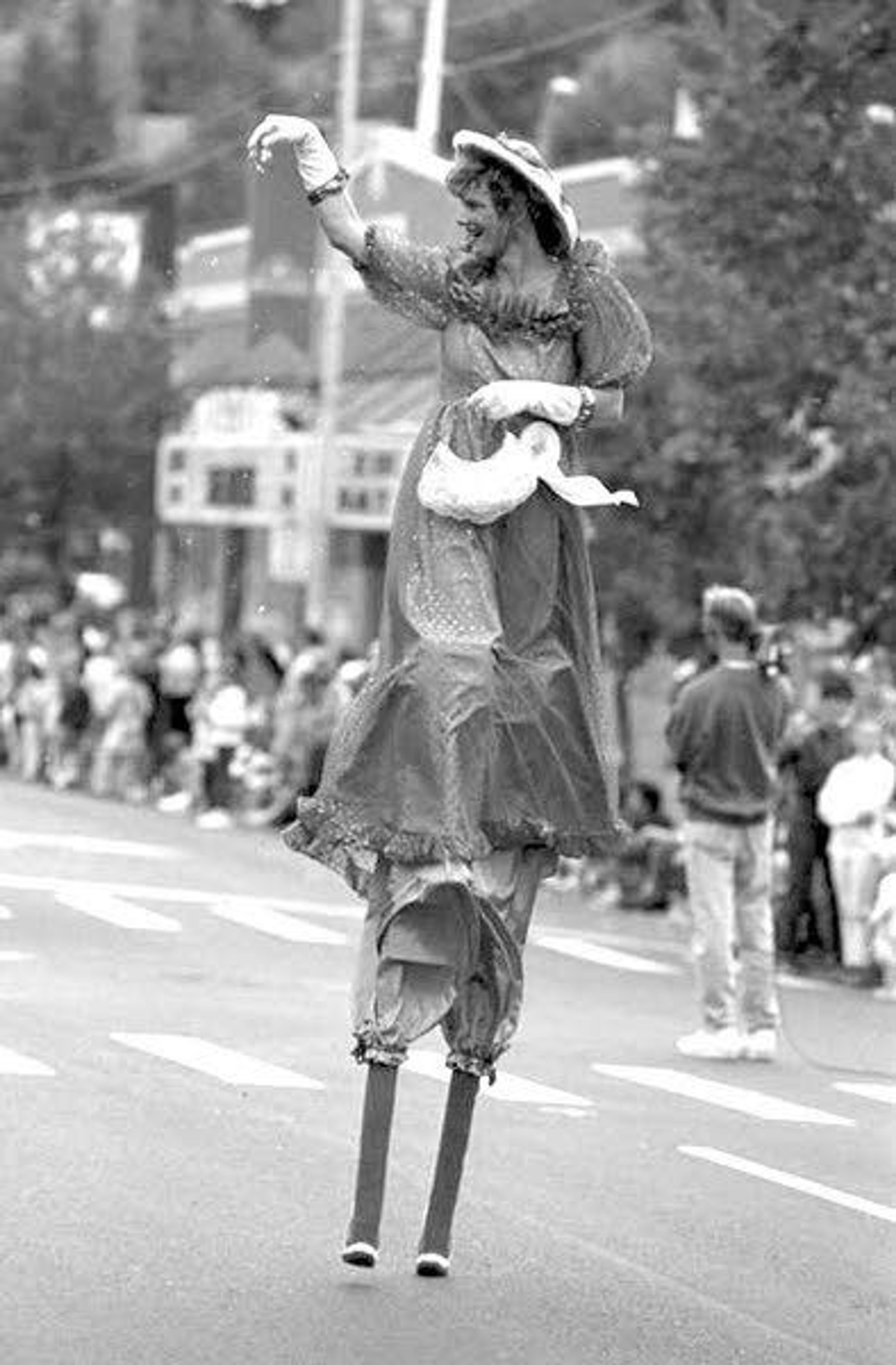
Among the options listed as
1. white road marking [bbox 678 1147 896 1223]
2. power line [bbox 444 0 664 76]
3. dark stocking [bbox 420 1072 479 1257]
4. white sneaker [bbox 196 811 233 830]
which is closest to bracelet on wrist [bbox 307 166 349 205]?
dark stocking [bbox 420 1072 479 1257]

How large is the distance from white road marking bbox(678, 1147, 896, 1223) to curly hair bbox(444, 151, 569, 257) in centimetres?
299

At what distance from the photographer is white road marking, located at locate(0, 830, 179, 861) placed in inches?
1024

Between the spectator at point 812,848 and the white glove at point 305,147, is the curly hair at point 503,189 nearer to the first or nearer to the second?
the white glove at point 305,147

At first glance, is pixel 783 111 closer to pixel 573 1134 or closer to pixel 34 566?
pixel 573 1134

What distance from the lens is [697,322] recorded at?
2719cm

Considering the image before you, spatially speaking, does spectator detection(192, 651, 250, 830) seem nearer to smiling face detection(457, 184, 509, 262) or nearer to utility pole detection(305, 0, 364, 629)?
utility pole detection(305, 0, 364, 629)

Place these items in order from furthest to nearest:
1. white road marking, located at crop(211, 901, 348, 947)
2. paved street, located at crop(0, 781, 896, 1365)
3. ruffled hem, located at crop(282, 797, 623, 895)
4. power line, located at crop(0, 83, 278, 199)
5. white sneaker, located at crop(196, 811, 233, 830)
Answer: power line, located at crop(0, 83, 278, 199) < white sneaker, located at crop(196, 811, 233, 830) < white road marking, located at crop(211, 901, 348, 947) < ruffled hem, located at crop(282, 797, 623, 895) < paved street, located at crop(0, 781, 896, 1365)

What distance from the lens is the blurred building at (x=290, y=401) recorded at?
33.4 ft

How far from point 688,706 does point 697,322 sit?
10.9 metres

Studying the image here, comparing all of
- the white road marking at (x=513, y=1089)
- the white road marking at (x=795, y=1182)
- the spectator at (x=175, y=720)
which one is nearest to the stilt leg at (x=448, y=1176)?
the white road marking at (x=795, y=1182)

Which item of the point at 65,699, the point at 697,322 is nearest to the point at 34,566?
the point at 65,699

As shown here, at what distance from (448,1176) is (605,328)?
174 cm

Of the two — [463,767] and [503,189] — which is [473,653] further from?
[503,189]

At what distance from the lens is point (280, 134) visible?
822 centimetres
